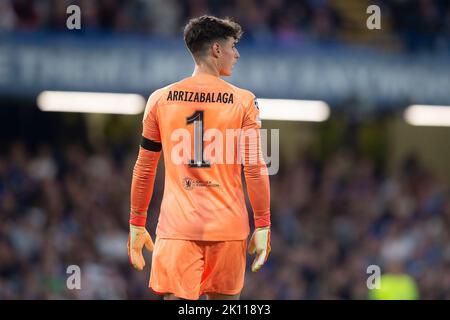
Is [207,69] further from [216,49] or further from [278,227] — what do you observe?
[278,227]

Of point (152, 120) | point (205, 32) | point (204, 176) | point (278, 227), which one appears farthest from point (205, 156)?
point (278, 227)

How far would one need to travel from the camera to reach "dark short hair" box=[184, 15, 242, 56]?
604 centimetres

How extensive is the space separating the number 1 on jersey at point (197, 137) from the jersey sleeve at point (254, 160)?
249 millimetres

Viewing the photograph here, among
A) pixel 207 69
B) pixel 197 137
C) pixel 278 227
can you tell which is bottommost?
pixel 278 227

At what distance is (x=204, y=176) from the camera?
5926 mm

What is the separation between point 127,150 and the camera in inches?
571

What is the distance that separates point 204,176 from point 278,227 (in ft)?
27.0

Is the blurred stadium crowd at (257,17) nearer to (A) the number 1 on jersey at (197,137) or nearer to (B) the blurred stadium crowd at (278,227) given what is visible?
(B) the blurred stadium crowd at (278,227)

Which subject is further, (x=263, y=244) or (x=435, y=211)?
(x=435, y=211)

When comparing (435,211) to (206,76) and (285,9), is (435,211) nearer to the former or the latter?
(285,9)

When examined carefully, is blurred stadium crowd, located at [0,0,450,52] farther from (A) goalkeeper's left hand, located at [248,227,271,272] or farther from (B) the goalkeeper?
(A) goalkeeper's left hand, located at [248,227,271,272]

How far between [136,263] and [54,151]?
27.3ft

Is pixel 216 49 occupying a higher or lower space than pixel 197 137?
higher
